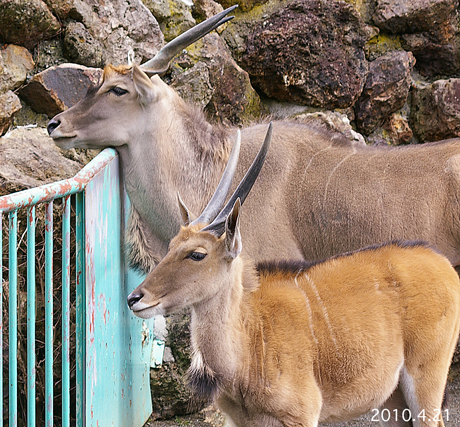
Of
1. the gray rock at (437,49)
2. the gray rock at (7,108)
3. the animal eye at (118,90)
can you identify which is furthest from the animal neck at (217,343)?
the gray rock at (437,49)

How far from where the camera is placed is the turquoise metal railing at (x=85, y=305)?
1726 millimetres

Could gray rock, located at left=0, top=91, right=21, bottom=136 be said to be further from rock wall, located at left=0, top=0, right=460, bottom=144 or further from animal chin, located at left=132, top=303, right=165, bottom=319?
animal chin, located at left=132, top=303, right=165, bottom=319

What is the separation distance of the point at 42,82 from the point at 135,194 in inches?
37.6

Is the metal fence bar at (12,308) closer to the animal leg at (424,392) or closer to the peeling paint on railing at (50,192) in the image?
the peeling paint on railing at (50,192)

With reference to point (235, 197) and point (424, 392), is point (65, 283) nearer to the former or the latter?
point (235, 197)

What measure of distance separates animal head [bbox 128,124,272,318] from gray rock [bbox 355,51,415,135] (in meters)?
2.55

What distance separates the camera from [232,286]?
2562 mm

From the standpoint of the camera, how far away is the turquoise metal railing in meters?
1.73

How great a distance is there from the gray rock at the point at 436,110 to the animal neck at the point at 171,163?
2139mm

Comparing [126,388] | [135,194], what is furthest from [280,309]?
[135,194]

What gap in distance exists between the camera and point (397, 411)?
3061mm

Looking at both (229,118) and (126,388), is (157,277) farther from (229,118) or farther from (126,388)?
(229,118)

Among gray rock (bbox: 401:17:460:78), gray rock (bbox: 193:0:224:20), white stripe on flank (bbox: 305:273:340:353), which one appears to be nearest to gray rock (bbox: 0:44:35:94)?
gray rock (bbox: 193:0:224:20)

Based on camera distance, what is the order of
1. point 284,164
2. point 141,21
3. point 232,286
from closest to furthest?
point 232,286 < point 284,164 < point 141,21
